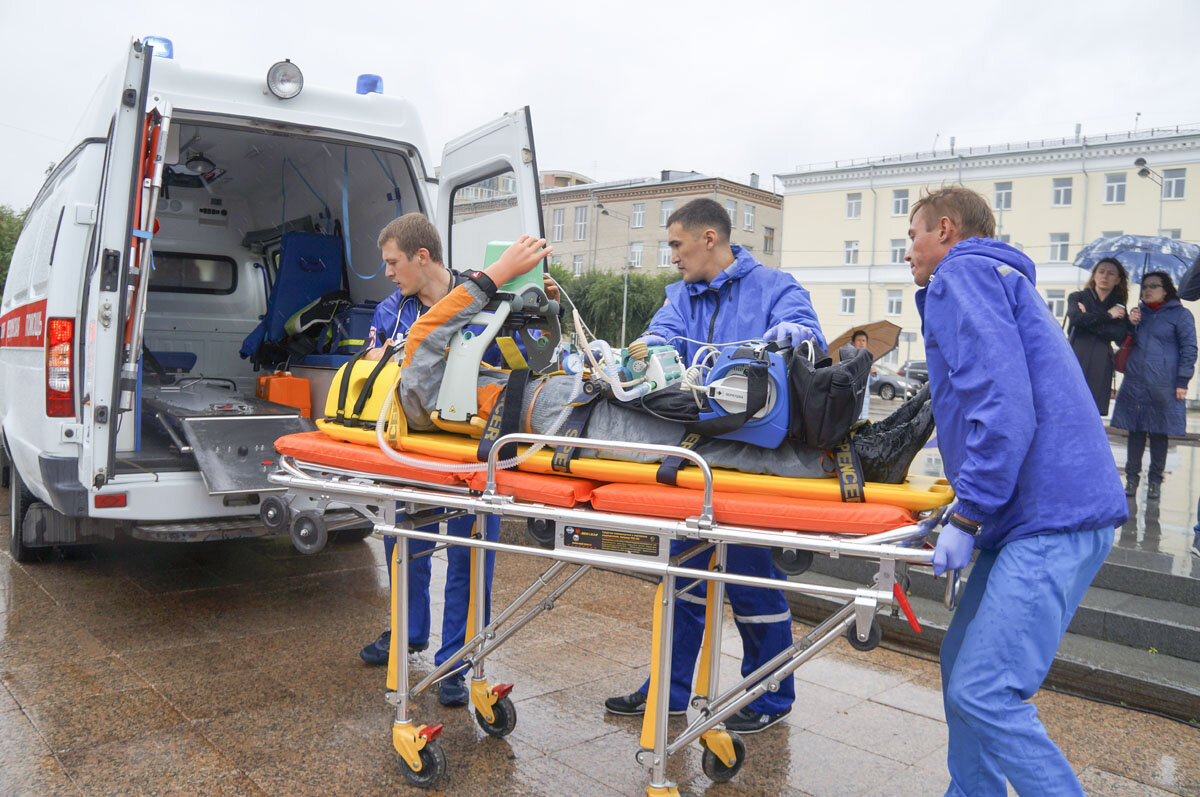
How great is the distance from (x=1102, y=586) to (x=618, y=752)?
3.03 m

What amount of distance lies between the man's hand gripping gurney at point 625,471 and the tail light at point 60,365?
1568mm

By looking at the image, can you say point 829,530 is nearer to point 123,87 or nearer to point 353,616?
point 353,616

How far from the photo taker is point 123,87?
4.06m

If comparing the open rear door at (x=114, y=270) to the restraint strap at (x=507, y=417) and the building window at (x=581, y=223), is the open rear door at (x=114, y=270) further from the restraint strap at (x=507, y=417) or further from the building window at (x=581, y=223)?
the building window at (x=581, y=223)

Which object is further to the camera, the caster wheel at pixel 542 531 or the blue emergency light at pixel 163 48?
the blue emergency light at pixel 163 48

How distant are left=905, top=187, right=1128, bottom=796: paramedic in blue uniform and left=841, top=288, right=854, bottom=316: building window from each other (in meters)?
46.7

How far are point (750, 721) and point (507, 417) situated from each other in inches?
64.2

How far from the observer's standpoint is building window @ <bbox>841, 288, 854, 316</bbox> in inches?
1865

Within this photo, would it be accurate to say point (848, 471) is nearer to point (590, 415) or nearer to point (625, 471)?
point (625, 471)

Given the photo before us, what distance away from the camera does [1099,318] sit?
247 inches

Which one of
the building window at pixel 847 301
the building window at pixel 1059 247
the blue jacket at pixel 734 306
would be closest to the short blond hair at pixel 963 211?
the blue jacket at pixel 734 306

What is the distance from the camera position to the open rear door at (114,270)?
4090 millimetres

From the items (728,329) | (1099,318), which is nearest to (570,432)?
(728,329)

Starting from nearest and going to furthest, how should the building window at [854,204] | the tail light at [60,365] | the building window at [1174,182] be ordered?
1. the tail light at [60,365]
2. the building window at [1174,182]
3. the building window at [854,204]
